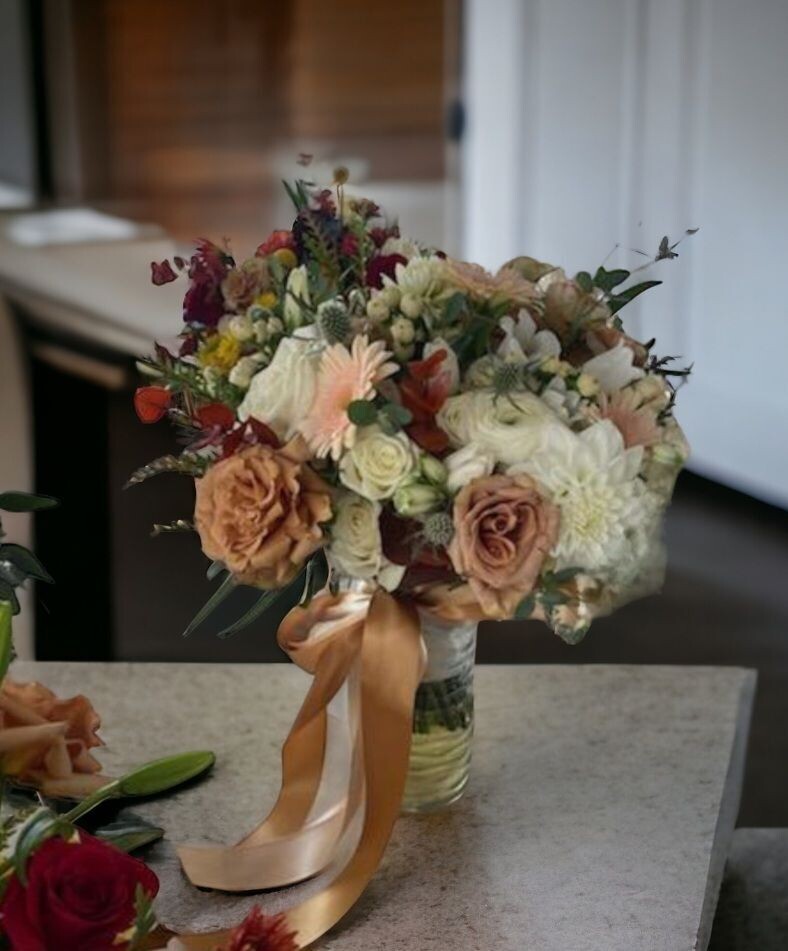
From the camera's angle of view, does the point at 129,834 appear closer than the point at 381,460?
No

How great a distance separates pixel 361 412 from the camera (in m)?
0.94

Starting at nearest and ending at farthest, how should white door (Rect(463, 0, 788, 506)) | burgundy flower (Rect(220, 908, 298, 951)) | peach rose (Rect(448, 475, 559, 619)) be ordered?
A: burgundy flower (Rect(220, 908, 298, 951)) < peach rose (Rect(448, 475, 559, 619)) < white door (Rect(463, 0, 788, 506))

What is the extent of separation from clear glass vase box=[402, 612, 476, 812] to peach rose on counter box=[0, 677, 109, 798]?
0.25 metres

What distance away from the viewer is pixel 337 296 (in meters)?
1.04

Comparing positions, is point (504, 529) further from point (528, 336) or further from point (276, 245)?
point (276, 245)

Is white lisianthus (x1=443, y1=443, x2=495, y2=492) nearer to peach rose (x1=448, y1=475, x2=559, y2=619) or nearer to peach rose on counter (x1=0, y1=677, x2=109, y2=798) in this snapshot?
peach rose (x1=448, y1=475, x2=559, y2=619)

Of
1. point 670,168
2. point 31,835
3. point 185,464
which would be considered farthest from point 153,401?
point 670,168

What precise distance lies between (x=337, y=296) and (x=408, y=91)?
6.60 meters

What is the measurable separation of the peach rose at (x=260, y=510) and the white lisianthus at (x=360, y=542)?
1.1 inches

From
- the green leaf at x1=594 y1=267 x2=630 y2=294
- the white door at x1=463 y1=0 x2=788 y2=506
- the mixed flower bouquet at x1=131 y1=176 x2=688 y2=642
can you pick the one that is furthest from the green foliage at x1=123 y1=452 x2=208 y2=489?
the white door at x1=463 y1=0 x2=788 y2=506

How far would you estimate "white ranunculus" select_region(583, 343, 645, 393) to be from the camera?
3.37 feet

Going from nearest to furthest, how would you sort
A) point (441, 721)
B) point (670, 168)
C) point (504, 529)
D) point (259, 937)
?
point (259, 937), point (504, 529), point (441, 721), point (670, 168)

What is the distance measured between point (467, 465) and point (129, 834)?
400 mm

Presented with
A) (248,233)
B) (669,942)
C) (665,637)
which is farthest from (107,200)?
(669,942)
